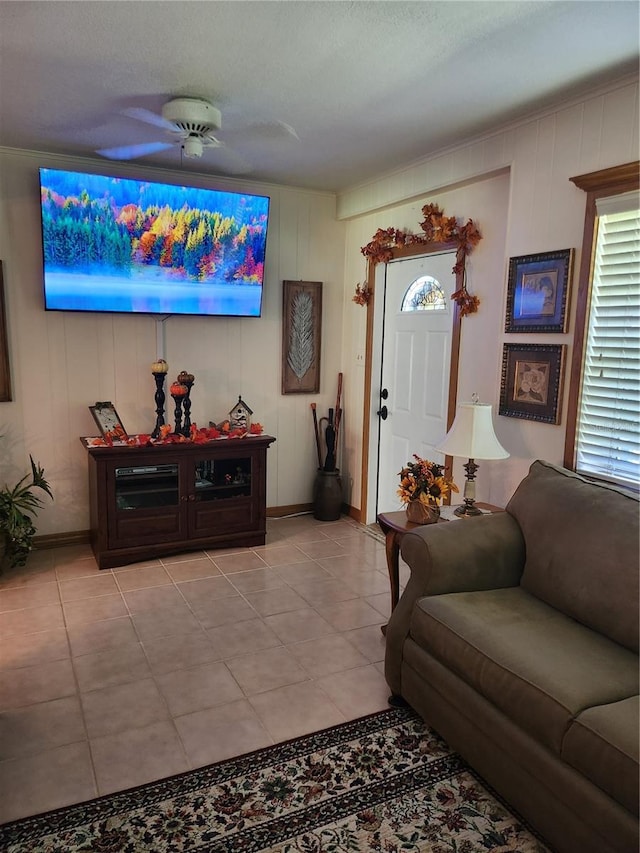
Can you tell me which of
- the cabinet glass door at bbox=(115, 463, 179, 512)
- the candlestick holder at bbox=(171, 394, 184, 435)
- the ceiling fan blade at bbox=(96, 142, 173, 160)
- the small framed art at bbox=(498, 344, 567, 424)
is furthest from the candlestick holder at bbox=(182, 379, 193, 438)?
the small framed art at bbox=(498, 344, 567, 424)

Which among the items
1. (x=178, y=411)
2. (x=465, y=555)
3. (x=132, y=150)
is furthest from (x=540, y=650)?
(x=132, y=150)

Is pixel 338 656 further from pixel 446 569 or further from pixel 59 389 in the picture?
pixel 59 389

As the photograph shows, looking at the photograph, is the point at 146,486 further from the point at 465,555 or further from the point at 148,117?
the point at 465,555

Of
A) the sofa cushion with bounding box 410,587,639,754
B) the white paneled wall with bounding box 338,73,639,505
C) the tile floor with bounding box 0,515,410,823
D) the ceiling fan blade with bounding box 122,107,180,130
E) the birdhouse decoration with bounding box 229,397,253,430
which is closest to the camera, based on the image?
the sofa cushion with bounding box 410,587,639,754

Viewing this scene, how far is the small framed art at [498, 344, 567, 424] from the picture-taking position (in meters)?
2.94

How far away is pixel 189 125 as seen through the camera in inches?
119

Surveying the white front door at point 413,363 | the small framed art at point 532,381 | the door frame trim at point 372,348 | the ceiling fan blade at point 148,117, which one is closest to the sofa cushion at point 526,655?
the small framed art at point 532,381

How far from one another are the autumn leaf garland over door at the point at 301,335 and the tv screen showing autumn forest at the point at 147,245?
1.45 ft

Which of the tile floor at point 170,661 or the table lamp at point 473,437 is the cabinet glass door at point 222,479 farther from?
the table lamp at point 473,437

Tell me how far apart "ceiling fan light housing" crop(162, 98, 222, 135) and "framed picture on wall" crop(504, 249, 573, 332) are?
1.66 meters

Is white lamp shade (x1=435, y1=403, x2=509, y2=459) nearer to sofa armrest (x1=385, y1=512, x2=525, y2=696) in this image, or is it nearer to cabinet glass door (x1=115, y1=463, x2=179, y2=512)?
sofa armrest (x1=385, y1=512, x2=525, y2=696)

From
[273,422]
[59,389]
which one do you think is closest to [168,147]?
[59,389]

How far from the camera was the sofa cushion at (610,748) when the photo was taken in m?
1.52

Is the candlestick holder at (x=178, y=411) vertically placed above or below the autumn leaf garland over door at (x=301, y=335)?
below
